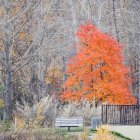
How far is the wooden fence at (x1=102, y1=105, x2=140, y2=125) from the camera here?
2678 cm

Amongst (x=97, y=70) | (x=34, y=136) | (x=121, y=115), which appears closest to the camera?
(x=34, y=136)

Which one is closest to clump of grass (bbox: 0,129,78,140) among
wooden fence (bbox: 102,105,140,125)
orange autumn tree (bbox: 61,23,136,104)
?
wooden fence (bbox: 102,105,140,125)

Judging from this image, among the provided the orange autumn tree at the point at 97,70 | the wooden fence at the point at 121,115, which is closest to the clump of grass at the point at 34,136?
the wooden fence at the point at 121,115

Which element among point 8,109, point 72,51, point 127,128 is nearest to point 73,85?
point 8,109

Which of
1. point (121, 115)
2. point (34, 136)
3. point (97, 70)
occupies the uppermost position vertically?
point (97, 70)

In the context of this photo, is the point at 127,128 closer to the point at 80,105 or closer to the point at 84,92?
the point at 80,105

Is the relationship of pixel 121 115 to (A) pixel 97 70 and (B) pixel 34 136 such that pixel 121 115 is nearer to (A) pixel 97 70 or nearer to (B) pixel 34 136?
(B) pixel 34 136

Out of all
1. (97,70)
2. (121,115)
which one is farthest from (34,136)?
(97,70)

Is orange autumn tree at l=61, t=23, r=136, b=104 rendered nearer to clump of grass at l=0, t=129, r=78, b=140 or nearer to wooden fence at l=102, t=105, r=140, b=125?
wooden fence at l=102, t=105, r=140, b=125

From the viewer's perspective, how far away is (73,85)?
35.7 m

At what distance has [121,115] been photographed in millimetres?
26844

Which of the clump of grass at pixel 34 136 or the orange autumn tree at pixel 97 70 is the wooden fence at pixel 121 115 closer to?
the clump of grass at pixel 34 136

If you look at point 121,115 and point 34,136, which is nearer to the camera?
point 34,136

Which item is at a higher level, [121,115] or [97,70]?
[97,70]
